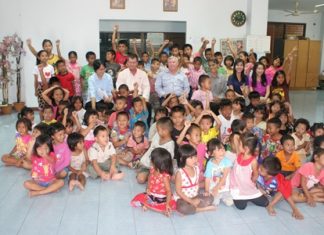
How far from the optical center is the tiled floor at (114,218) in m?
2.49

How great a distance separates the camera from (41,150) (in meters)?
3.06

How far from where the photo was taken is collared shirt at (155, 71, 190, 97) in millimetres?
5043

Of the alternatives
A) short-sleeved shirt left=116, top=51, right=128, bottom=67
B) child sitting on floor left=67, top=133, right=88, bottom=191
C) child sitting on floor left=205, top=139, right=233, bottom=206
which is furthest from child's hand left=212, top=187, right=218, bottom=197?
short-sleeved shirt left=116, top=51, right=128, bottom=67

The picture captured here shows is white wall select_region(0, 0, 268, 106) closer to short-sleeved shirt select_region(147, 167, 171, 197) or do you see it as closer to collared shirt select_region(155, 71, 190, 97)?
collared shirt select_region(155, 71, 190, 97)

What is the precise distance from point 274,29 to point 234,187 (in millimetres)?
10050

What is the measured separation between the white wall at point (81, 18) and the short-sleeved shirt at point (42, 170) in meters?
4.45

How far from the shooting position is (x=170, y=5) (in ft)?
24.1

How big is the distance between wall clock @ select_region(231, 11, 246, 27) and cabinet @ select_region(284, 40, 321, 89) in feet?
14.3

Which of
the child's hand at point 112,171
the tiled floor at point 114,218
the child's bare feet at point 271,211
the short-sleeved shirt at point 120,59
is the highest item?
the short-sleeved shirt at point 120,59

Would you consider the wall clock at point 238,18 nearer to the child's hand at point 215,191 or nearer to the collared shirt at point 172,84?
the collared shirt at point 172,84

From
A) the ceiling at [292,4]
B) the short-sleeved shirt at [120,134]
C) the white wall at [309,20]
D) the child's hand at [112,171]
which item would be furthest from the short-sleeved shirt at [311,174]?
the white wall at [309,20]

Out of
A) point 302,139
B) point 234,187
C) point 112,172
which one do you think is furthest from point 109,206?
point 302,139

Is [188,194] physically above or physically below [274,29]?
below

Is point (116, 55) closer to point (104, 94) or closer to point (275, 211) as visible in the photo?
point (104, 94)
